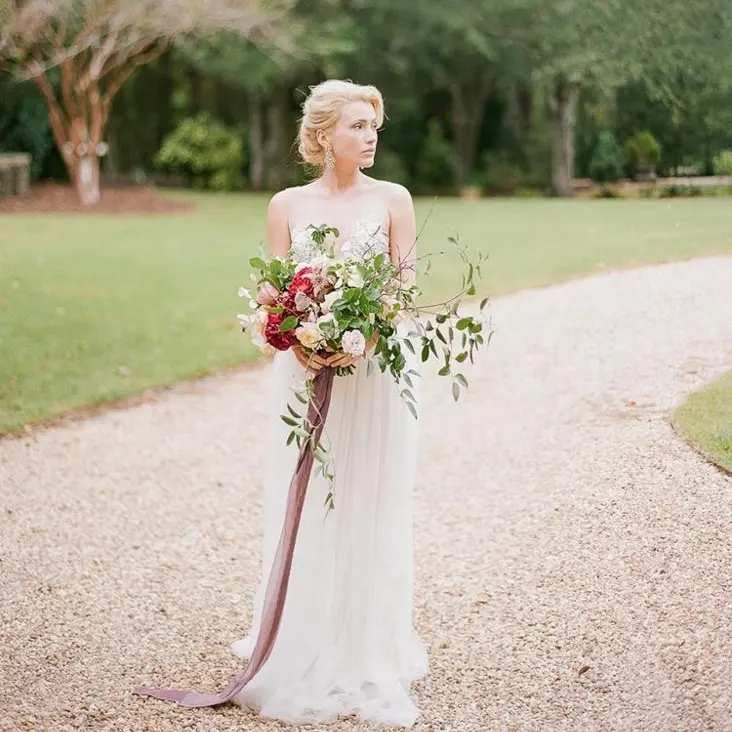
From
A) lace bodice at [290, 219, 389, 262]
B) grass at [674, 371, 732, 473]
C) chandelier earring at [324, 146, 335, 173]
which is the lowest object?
grass at [674, 371, 732, 473]

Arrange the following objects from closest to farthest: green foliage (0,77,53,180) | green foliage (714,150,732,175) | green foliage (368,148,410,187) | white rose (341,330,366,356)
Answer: white rose (341,330,366,356)
green foliage (714,150,732,175)
green foliage (368,148,410,187)
green foliage (0,77,53,180)

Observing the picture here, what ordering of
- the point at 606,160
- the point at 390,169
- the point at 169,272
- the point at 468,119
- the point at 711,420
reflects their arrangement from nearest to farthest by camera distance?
the point at 711,420 < the point at 606,160 < the point at 169,272 < the point at 390,169 < the point at 468,119

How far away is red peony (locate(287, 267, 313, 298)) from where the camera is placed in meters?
3.33

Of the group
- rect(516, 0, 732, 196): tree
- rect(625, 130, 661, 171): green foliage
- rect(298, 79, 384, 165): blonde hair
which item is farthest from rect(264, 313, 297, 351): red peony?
rect(625, 130, 661, 171): green foliage

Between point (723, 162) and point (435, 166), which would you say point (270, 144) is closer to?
point (435, 166)

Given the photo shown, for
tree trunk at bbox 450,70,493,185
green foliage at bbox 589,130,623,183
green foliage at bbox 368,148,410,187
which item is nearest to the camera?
green foliage at bbox 589,130,623,183

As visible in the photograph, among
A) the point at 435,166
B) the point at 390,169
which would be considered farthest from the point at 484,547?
the point at 435,166

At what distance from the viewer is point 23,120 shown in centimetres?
2253

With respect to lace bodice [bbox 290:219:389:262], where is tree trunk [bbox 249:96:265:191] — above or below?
above

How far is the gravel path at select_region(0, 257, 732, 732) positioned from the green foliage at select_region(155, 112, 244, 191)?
1626cm

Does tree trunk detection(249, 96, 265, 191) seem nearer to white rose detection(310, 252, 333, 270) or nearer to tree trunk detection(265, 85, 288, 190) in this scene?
tree trunk detection(265, 85, 288, 190)

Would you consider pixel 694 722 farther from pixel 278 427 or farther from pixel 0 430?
pixel 0 430

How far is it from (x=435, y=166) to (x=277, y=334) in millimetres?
19339

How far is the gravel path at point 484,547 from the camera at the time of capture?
3906mm
